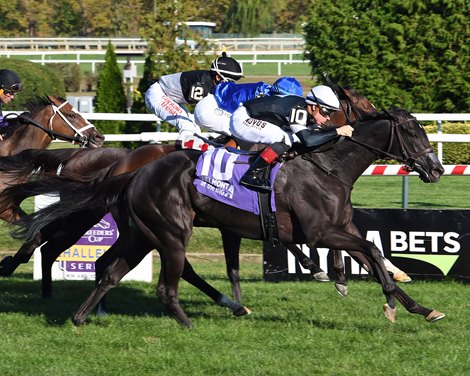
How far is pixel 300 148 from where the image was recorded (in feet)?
22.4

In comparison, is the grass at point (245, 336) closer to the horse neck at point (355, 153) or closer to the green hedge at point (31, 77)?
the horse neck at point (355, 153)

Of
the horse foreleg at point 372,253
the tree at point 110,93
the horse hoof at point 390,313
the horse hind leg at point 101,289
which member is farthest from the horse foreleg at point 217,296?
the tree at point 110,93

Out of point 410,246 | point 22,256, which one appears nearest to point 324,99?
point 410,246

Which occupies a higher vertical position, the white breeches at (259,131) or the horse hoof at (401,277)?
the white breeches at (259,131)

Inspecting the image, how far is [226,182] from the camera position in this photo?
667cm

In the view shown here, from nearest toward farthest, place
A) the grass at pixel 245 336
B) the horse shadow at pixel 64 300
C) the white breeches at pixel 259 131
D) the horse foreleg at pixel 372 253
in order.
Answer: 1. the grass at pixel 245 336
2. the horse foreleg at pixel 372 253
3. the white breeches at pixel 259 131
4. the horse shadow at pixel 64 300

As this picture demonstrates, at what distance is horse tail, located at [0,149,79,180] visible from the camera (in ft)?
25.7

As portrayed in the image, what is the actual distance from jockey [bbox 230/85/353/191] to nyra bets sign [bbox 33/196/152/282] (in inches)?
82.6

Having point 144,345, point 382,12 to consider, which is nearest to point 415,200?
point 382,12

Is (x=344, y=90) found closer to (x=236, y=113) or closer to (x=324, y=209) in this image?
(x=236, y=113)

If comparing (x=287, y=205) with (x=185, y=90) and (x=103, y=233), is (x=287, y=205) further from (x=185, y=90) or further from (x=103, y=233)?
(x=103, y=233)

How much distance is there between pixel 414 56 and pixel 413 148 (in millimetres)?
9939

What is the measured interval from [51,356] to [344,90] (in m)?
4.07

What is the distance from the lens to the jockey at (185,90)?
27.6ft
